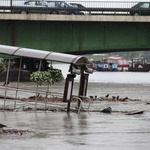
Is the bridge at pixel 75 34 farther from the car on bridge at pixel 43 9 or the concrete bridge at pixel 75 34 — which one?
the car on bridge at pixel 43 9

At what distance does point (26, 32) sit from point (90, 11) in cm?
584

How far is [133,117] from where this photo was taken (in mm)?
24406

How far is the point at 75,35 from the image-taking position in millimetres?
62031

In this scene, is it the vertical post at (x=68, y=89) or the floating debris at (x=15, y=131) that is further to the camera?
the vertical post at (x=68, y=89)

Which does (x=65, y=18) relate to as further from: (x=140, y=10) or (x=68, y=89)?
(x=68, y=89)

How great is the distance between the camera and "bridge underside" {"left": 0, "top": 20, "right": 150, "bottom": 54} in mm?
61750

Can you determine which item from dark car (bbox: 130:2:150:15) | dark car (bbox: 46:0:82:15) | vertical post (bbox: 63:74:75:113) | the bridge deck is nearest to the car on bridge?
dark car (bbox: 46:0:82:15)

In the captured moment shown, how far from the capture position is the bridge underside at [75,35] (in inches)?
2431

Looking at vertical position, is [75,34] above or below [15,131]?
above

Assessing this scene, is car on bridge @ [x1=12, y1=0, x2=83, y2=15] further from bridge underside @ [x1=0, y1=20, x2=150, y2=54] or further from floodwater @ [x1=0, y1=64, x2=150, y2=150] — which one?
floodwater @ [x1=0, y1=64, x2=150, y2=150]

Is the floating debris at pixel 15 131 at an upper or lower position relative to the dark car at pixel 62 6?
lower

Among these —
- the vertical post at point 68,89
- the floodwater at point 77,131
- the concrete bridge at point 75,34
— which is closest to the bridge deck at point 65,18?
the concrete bridge at point 75,34

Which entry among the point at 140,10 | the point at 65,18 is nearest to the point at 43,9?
the point at 65,18

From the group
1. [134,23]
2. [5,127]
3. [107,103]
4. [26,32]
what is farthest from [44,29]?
[5,127]
